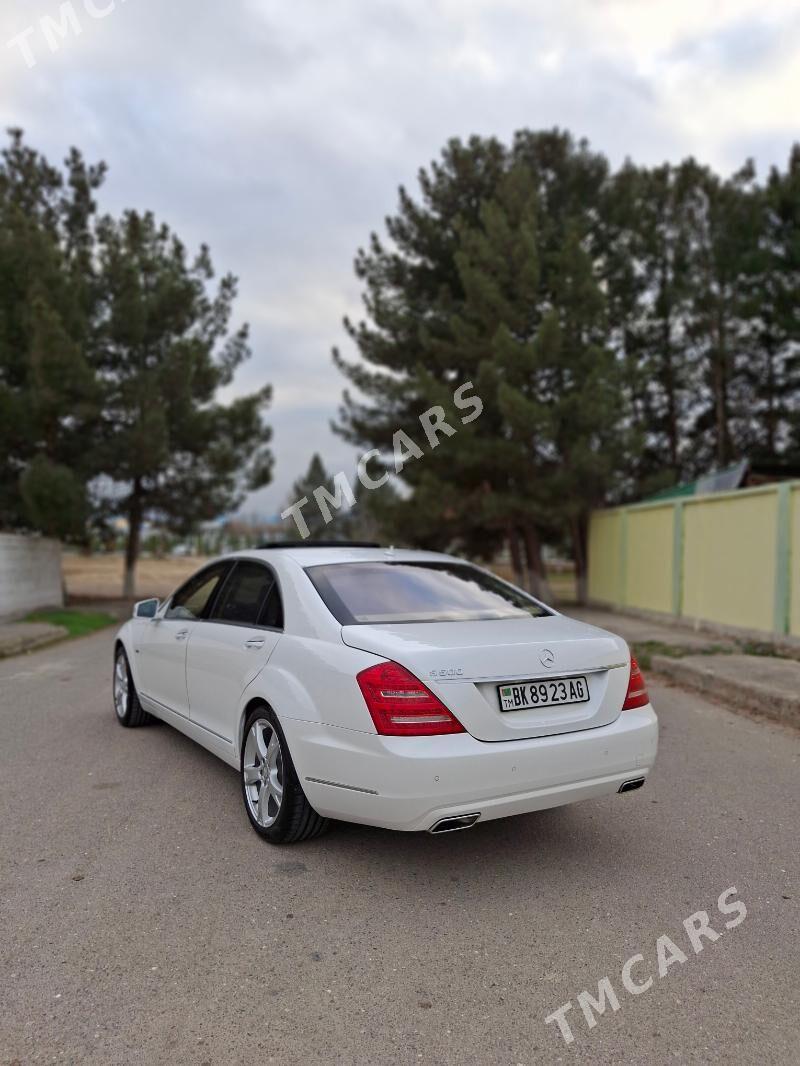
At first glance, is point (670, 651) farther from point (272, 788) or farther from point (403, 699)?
point (403, 699)

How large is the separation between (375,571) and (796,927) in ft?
8.35

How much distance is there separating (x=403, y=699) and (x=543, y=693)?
67 centimetres

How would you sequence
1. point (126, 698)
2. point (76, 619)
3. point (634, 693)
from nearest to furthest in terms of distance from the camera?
point (634, 693) < point (126, 698) < point (76, 619)

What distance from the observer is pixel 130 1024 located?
2.46 meters

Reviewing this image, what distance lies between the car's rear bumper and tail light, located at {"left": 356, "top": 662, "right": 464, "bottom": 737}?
0.04 m

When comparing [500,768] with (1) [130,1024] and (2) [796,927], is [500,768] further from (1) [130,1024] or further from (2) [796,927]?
(1) [130,1024]

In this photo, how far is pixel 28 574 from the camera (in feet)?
57.3

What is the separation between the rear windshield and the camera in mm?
4023

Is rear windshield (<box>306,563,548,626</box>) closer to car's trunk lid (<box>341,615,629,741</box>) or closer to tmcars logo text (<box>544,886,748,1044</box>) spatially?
car's trunk lid (<box>341,615,629,741</box>)

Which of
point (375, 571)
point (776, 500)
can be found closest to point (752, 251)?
point (776, 500)

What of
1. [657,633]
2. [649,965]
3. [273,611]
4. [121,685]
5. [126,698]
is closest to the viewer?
[649,965]

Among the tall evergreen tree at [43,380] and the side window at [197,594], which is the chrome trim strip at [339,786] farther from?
the tall evergreen tree at [43,380]

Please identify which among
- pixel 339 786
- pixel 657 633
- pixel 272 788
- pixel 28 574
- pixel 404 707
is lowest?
pixel 657 633

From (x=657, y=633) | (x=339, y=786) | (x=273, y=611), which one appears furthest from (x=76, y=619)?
(x=339, y=786)
